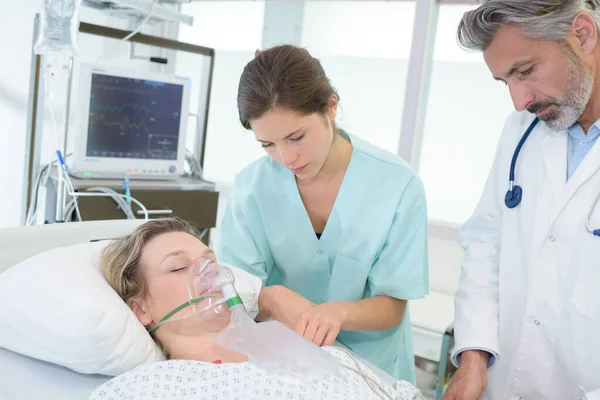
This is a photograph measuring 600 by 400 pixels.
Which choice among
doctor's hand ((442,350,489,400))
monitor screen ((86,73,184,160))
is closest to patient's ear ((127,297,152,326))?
doctor's hand ((442,350,489,400))

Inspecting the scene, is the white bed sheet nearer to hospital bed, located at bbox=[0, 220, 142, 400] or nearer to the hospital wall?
hospital bed, located at bbox=[0, 220, 142, 400]

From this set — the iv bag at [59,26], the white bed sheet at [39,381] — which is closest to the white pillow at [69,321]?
the white bed sheet at [39,381]

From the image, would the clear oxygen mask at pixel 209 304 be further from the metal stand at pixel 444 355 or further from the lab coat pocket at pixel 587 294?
the metal stand at pixel 444 355

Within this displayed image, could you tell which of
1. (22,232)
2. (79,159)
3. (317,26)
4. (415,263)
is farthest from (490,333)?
(317,26)

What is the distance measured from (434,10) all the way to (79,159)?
2333 millimetres

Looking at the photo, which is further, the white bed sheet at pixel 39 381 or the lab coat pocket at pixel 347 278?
the lab coat pocket at pixel 347 278

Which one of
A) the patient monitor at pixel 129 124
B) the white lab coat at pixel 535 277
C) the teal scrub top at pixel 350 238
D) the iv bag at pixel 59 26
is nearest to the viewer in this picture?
the white lab coat at pixel 535 277

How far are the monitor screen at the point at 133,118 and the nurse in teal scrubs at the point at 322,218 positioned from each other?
112 centimetres

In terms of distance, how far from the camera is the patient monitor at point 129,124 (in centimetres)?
253

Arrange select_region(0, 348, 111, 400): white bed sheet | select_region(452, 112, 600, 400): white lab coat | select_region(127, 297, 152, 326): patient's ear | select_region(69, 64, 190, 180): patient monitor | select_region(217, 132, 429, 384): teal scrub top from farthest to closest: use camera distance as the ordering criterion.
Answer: select_region(69, 64, 190, 180): patient monitor → select_region(217, 132, 429, 384): teal scrub top → select_region(127, 297, 152, 326): patient's ear → select_region(452, 112, 600, 400): white lab coat → select_region(0, 348, 111, 400): white bed sheet

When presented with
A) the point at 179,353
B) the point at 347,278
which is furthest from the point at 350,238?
the point at 179,353

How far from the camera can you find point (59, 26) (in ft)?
7.43

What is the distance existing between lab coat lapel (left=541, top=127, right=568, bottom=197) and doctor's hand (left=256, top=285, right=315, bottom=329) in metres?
0.69

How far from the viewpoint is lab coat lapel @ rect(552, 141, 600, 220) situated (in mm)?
1373
